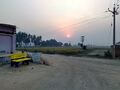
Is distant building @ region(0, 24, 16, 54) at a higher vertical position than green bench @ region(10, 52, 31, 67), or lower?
higher

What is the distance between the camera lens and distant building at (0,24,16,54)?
67.7 feet

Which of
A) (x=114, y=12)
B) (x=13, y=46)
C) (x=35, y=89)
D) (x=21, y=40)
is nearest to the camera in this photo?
(x=35, y=89)

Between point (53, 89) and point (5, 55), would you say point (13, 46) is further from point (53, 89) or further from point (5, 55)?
point (53, 89)

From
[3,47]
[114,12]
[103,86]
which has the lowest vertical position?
[103,86]

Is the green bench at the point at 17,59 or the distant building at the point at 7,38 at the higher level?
the distant building at the point at 7,38

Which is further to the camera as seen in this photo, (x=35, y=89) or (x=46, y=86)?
(x=46, y=86)

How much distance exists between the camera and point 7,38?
2141cm

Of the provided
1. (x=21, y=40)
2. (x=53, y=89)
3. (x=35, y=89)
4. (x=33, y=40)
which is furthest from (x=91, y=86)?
(x=33, y=40)

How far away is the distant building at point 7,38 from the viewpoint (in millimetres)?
20641

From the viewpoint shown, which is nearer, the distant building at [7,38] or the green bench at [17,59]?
the green bench at [17,59]

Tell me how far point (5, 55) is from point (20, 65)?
185 centimetres

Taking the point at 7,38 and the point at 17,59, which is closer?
the point at 17,59

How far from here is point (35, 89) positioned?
10.1 metres

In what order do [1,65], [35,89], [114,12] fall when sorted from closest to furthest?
1. [35,89]
2. [1,65]
3. [114,12]
